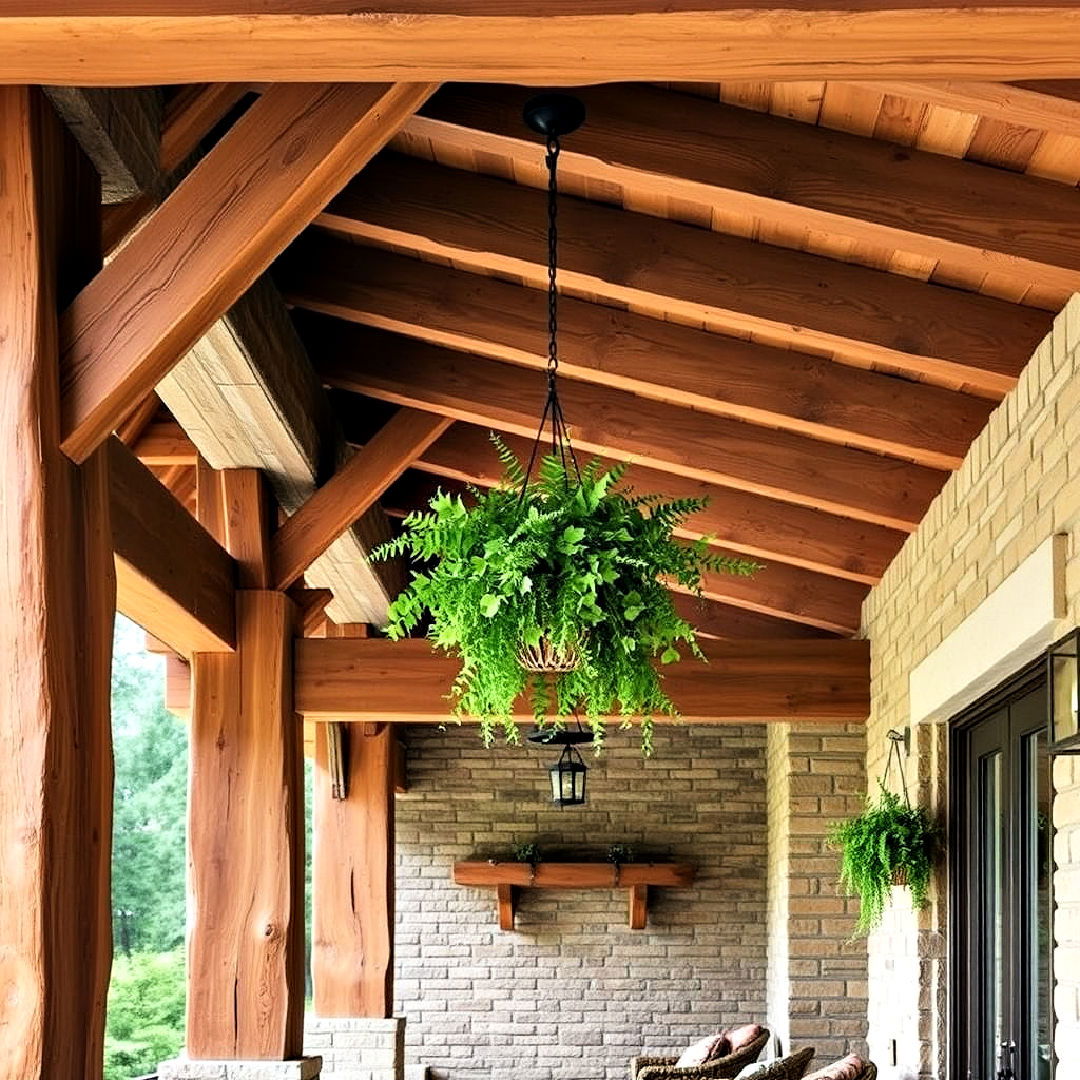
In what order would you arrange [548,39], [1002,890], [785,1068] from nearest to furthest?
[548,39] < [1002,890] < [785,1068]

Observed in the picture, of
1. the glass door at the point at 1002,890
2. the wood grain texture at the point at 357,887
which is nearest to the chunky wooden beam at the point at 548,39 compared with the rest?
the glass door at the point at 1002,890

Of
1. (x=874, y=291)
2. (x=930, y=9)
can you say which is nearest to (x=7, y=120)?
(x=930, y=9)

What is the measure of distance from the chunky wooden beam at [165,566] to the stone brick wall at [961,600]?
7.11 feet

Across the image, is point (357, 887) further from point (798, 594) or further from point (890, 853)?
point (890, 853)

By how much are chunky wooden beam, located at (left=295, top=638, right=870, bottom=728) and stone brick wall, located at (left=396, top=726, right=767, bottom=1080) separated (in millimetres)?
3665

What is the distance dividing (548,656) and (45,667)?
1327 millimetres

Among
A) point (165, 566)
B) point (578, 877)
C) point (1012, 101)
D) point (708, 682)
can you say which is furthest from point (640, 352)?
point (578, 877)

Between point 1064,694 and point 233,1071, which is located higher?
point 1064,694

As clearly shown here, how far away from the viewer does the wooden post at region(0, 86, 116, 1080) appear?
2.58 meters

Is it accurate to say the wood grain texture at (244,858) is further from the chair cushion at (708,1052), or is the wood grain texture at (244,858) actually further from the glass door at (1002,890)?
the chair cushion at (708,1052)

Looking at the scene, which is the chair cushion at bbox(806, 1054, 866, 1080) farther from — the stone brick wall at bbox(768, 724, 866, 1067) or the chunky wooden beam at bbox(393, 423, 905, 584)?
the stone brick wall at bbox(768, 724, 866, 1067)

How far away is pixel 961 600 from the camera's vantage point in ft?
16.1

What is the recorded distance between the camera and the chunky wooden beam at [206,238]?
286 cm

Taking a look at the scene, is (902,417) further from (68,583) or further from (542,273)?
(68,583)
